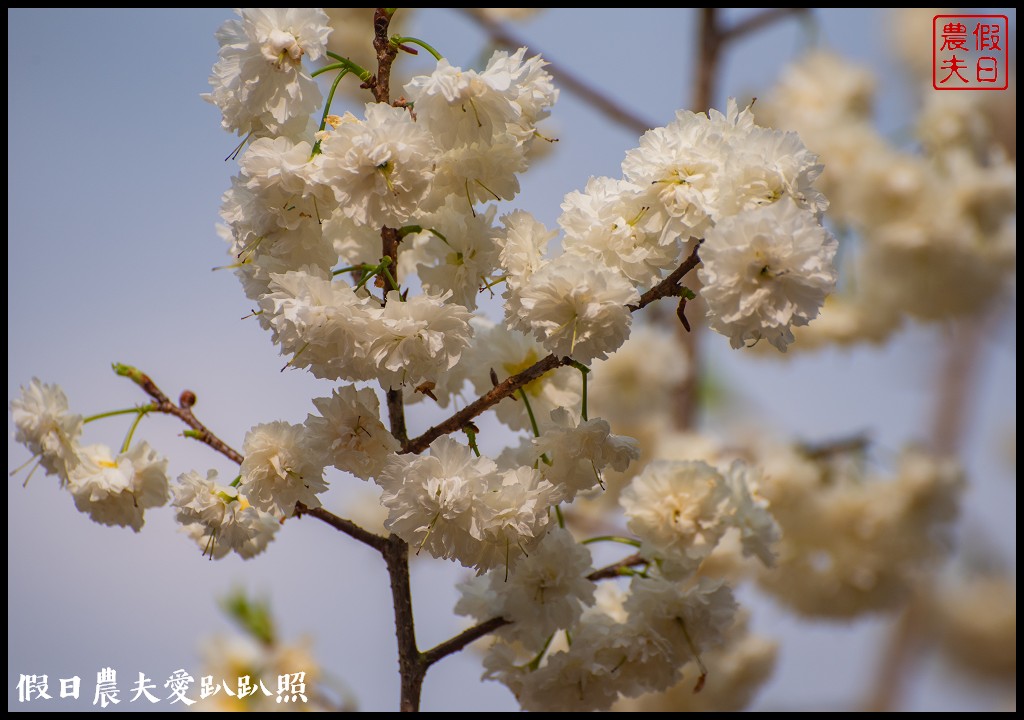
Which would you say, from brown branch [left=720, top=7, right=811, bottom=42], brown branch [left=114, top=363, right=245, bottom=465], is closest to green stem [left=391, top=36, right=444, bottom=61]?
brown branch [left=114, top=363, right=245, bottom=465]

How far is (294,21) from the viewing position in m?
0.85

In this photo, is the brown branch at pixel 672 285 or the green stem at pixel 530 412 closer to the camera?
the brown branch at pixel 672 285

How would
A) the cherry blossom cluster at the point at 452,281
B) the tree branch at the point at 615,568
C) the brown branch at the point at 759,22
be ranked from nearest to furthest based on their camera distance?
the cherry blossom cluster at the point at 452,281 → the tree branch at the point at 615,568 → the brown branch at the point at 759,22

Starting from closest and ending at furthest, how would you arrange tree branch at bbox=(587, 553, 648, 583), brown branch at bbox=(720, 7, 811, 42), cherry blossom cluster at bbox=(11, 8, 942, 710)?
cherry blossom cluster at bbox=(11, 8, 942, 710), tree branch at bbox=(587, 553, 648, 583), brown branch at bbox=(720, 7, 811, 42)

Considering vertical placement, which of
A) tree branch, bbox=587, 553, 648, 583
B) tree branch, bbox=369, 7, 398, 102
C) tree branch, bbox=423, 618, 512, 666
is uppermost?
tree branch, bbox=369, 7, 398, 102

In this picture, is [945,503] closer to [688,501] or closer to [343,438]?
[688,501]

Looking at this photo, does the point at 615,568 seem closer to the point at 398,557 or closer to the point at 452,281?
the point at 398,557

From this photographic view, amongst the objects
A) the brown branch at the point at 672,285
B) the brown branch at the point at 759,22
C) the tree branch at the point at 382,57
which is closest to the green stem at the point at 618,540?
the brown branch at the point at 672,285

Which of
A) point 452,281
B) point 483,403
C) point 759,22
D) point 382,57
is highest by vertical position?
point 759,22

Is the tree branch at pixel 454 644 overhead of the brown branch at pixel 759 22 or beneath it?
beneath

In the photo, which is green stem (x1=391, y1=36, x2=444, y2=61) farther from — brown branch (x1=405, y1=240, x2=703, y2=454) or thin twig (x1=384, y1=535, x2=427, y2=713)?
thin twig (x1=384, y1=535, x2=427, y2=713)

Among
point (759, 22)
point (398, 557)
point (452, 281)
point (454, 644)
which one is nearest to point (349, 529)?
point (398, 557)

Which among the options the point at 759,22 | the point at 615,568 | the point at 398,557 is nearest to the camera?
the point at 398,557

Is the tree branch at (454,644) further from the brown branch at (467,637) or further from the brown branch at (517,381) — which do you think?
the brown branch at (517,381)
